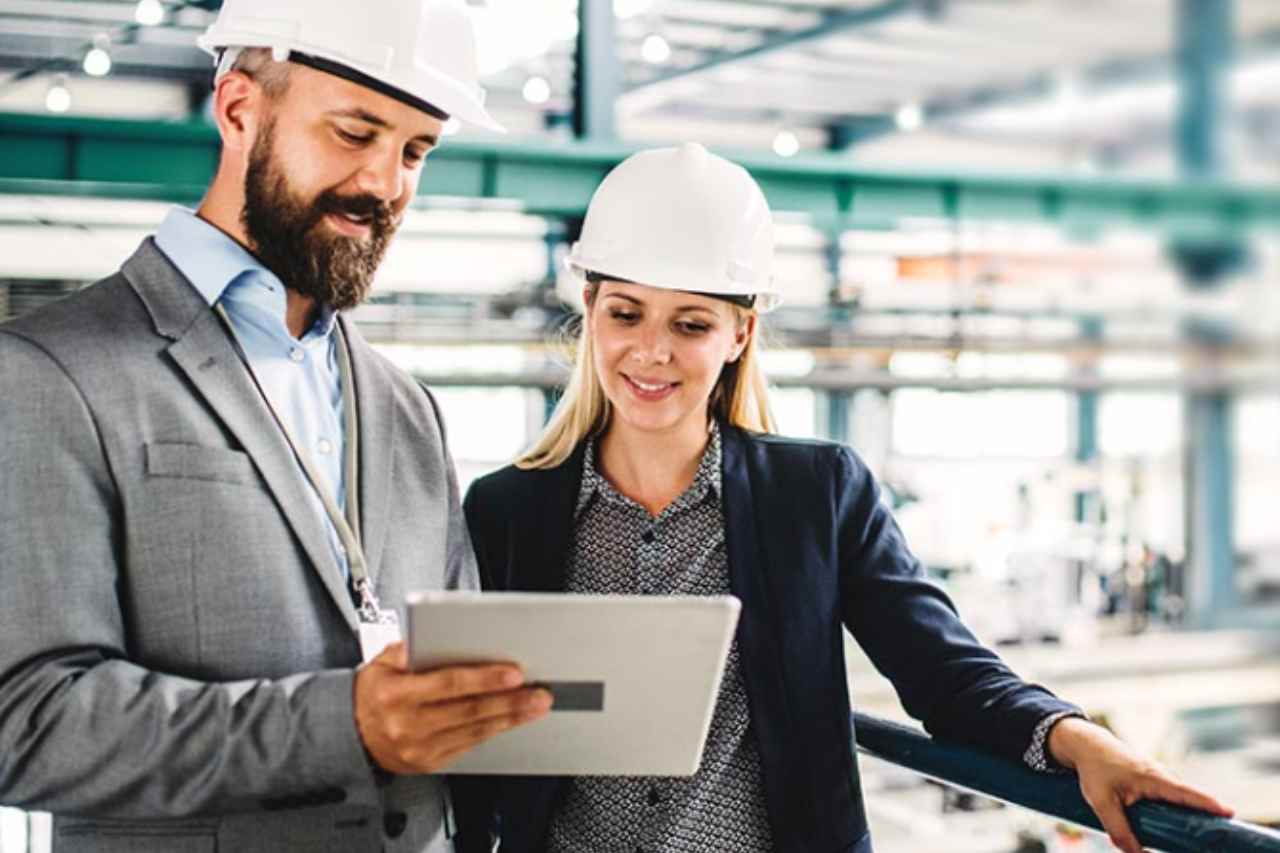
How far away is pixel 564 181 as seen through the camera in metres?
6.72

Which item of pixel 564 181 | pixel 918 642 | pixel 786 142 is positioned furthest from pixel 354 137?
pixel 786 142

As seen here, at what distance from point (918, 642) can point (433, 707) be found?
800 mm

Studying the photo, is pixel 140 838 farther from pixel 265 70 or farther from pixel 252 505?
pixel 265 70

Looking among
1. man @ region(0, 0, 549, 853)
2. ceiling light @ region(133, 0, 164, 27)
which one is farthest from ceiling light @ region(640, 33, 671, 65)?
man @ region(0, 0, 549, 853)

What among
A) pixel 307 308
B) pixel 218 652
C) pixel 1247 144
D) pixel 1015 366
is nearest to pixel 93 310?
pixel 307 308

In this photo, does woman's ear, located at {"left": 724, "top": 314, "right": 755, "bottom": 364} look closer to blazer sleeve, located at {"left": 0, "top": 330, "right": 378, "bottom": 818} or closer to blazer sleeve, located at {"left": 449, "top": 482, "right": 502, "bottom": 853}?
blazer sleeve, located at {"left": 449, "top": 482, "right": 502, "bottom": 853}

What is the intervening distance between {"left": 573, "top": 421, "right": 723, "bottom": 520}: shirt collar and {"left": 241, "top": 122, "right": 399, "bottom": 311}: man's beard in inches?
19.8

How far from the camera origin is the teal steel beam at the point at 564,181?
20.2 ft

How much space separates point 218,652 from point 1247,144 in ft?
36.4

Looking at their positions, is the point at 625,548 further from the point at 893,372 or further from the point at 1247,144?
the point at 1247,144

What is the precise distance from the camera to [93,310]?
1556mm

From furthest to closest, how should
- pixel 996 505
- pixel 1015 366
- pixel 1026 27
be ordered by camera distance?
pixel 996 505 → pixel 1026 27 → pixel 1015 366

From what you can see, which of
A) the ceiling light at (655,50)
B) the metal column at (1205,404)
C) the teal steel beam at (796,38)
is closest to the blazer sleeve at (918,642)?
the ceiling light at (655,50)

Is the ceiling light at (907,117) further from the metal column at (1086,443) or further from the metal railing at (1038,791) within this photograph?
the metal railing at (1038,791)
